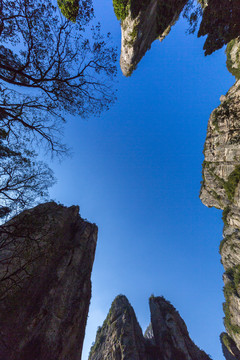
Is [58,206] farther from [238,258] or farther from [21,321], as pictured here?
[238,258]

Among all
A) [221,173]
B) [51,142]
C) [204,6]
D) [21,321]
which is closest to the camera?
[51,142]

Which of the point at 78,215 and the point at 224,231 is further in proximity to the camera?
the point at 224,231

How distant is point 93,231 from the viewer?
27266mm

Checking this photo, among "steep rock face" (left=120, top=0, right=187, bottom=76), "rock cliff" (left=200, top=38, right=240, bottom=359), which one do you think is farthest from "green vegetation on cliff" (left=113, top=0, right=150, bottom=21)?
"rock cliff" (left=200, top=38, right=240, bottom=359)

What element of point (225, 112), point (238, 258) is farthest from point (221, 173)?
point (238, 258)

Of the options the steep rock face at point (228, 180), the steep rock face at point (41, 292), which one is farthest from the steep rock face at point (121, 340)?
the steep rock face at point (228, 180)

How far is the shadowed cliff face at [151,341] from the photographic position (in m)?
25.8

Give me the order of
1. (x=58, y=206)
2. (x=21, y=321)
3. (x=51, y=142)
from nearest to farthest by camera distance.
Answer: (x=51, y=142) → (x=21, y=321) → (x=58, y=206)

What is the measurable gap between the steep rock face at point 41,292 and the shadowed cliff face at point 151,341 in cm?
1731

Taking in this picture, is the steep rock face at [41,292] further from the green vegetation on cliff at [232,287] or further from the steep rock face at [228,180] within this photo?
the green vegetation on cliff at [232,287]

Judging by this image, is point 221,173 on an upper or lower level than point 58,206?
upper

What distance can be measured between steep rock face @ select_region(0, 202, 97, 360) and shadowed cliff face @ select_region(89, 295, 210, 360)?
17314mm

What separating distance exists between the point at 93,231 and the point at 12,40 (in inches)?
1086

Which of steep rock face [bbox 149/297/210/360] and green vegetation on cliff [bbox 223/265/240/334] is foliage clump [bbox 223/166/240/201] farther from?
steep rock face [bbox 149/297/210/360]
